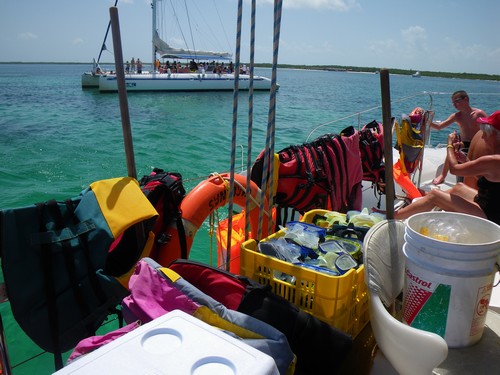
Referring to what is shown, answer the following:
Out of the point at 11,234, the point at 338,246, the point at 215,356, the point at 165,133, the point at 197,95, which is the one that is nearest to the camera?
the point at 215,356

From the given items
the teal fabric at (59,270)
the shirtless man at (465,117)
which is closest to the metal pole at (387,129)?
the teal fabric at (59,270)

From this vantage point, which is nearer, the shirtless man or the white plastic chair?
the white plastic chair

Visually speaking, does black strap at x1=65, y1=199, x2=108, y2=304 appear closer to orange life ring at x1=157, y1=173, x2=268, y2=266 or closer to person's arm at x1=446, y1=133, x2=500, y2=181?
orange life ring at x1=157, y1=173, x2=268, y2=266

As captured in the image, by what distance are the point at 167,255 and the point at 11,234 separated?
0.96m

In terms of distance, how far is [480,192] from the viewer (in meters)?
2.98

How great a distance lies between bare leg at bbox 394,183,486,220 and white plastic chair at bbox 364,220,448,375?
147 cm

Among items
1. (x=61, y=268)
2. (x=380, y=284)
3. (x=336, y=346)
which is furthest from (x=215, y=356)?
(x=61, y=268)

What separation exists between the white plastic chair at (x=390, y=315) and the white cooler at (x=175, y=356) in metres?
0.59

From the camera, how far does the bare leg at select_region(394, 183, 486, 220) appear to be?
9.95 ft

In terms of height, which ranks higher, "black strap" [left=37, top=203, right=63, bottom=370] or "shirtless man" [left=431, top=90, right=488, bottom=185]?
"shirtless man" [left=431, top=90, right=488, bottom=185]

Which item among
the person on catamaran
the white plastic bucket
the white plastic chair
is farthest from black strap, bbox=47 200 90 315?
the person on catamaran

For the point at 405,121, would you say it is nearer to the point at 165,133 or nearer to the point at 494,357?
the point at 494,357

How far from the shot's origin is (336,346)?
1.46m

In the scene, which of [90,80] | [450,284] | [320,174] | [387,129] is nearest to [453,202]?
[320,174]
